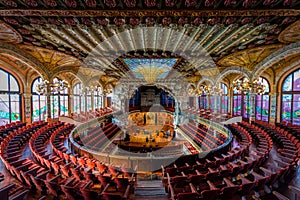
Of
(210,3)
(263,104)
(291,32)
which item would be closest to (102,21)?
(210,3)

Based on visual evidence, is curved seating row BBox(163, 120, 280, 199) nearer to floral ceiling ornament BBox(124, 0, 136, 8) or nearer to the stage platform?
the stage platform

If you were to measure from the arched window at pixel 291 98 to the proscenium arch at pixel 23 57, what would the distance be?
21071 millimetres

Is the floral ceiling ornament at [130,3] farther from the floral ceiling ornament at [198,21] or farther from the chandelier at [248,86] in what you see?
the chandelier at [248,86]

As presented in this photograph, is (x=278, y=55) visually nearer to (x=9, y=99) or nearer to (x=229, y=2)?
(x=229, y=2)

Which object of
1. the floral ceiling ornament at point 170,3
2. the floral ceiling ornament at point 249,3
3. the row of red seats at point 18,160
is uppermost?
the floral ceiling ornament at point 170,3

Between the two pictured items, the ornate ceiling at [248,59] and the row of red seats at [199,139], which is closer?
the ornate ceiling at [248,59]

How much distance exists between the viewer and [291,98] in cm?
1321

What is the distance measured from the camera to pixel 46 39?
6.82m

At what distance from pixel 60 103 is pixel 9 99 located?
634cm

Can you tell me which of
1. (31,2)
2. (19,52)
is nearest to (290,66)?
(31,2)

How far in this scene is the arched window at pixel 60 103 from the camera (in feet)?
60.9

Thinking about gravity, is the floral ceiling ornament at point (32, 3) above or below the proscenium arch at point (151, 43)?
below

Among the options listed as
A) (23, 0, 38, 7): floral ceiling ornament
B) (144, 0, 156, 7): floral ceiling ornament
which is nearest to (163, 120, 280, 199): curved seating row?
(144, 0, 156, 7): floral ceiling ornament

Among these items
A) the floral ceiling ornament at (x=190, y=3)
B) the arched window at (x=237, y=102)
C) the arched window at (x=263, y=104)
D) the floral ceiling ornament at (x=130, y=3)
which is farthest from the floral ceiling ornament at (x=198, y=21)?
the arched window at (x=237, y=102)
